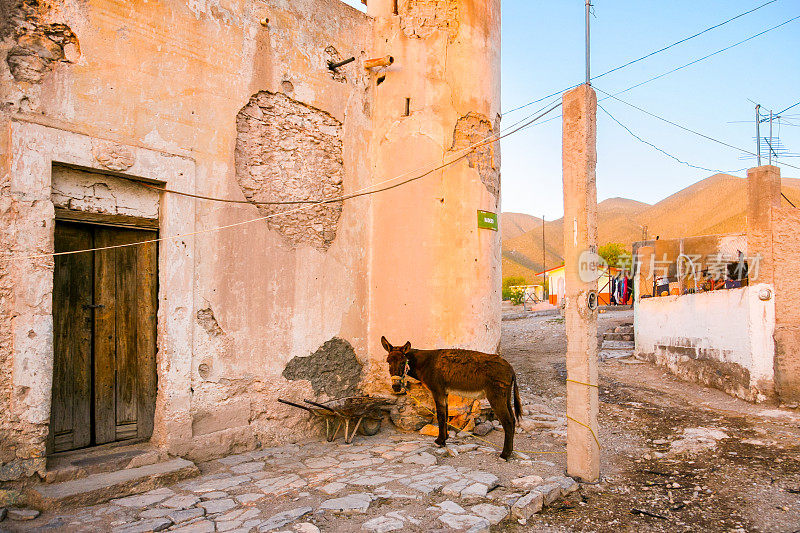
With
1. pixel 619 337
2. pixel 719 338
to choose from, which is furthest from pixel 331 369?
pixel 619 337

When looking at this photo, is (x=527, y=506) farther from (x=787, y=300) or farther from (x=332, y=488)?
(x=787, y=300)

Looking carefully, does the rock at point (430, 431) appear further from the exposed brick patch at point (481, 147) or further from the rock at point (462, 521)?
the exposed brick patch at point (481, 147)

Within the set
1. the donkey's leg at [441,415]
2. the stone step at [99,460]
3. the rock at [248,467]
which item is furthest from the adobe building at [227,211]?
the donkey's leg at [441,415]

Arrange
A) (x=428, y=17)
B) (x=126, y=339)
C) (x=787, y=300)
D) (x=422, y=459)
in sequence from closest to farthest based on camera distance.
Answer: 1. (x=126, y=339)
2. (x=422, y=459)
3. (x=428, y=17)
4. (x=787, y=300)

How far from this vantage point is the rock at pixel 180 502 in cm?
467

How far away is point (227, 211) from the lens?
6.37 metres

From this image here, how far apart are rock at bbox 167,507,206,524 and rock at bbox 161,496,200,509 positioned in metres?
0.11

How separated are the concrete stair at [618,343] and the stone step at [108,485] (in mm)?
10556

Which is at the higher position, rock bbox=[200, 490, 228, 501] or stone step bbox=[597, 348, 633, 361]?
stone step bbox=[597, 348, 633, 361]

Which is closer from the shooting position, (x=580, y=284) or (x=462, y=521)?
(x=462, y=521)

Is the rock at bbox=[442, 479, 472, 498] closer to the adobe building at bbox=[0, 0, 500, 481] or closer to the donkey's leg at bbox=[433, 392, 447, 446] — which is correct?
the donkey's leg at bbox=[433, 392, 447, 446]

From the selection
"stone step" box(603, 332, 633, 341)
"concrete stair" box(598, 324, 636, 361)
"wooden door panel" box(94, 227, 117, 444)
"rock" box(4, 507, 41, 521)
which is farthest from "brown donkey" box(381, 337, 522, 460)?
"stone step" box(603, 332, 633, 341)

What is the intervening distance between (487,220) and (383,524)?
4856mm

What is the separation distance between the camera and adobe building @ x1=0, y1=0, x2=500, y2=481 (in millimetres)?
4961
